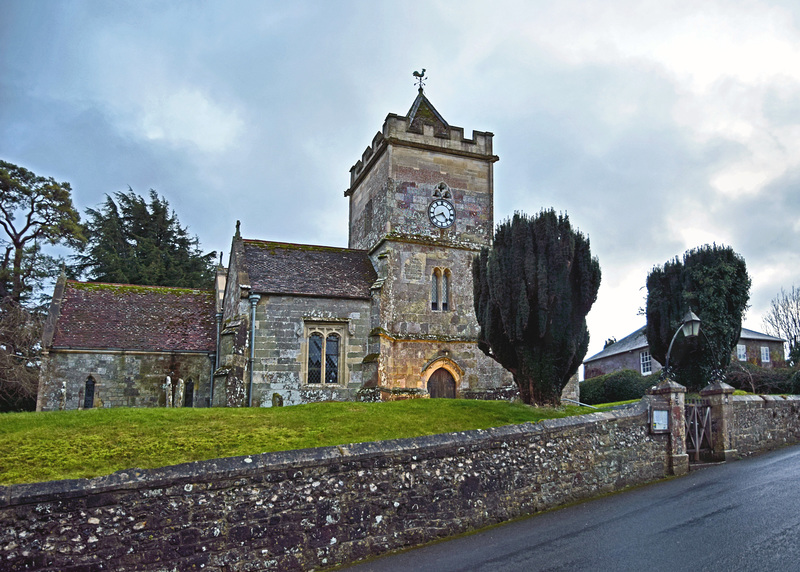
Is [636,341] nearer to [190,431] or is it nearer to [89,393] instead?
[89,393]

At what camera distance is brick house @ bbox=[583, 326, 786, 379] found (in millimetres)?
38188

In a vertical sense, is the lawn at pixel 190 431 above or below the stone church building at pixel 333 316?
below

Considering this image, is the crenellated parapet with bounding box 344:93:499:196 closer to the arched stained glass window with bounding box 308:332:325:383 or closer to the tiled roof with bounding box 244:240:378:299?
the tiled roof with bounding box 244:240:378:299

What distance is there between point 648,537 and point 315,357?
1429cm

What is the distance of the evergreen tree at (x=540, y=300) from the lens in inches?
628

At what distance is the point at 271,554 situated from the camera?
27.8 feet

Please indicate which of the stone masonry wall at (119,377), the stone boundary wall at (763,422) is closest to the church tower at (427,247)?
the stone masonry wall at (119,377)

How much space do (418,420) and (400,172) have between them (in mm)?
13833

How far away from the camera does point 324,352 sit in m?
21.9

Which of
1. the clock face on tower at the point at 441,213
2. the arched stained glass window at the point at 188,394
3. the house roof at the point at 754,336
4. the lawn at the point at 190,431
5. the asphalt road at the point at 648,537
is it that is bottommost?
the asphalt road at the point at 648,537

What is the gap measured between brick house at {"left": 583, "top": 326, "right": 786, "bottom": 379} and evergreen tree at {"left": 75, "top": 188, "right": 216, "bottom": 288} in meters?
31.1

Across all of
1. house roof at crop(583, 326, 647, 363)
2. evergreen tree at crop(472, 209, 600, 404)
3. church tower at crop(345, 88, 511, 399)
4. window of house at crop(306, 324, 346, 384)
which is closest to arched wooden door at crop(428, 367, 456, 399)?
church tower at crop(345, 88, 511, 399)

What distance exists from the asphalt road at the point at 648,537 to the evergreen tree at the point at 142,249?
37904 millimetres

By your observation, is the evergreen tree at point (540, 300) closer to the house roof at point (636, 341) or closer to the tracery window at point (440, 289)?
the tracery window at point (440, 289)
